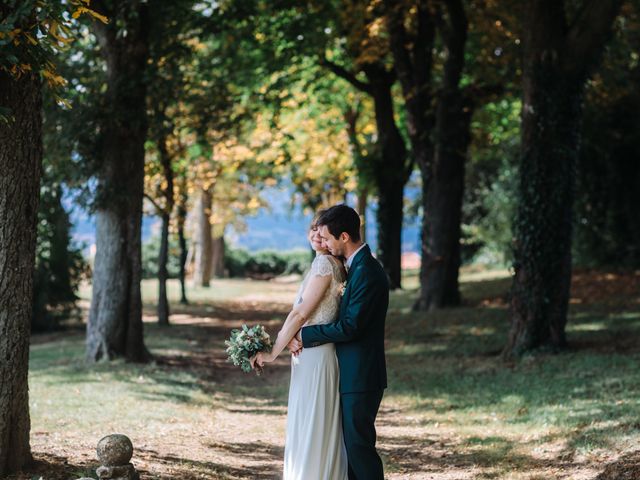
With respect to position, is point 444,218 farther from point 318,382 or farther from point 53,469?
point 318,382

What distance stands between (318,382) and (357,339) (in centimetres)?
45

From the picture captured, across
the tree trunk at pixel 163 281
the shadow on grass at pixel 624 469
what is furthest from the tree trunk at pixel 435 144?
the shadow on grass at pixel 624 469

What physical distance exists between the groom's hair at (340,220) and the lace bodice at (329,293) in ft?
0.70

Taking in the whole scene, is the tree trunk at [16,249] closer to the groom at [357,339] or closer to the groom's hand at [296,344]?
the groom's hand at [296,344]

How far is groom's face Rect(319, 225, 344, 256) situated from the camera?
5734 millimetres

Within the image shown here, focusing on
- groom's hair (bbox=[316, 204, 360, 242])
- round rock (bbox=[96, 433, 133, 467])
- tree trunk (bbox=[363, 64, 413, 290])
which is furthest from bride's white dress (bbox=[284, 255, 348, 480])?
tree trunk (bbox=[363, 64, 413, 290])

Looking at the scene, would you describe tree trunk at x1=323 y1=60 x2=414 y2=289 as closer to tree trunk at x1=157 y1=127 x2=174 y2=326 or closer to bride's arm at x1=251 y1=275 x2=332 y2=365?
tree trunk at x1=157 y1=127 x2=174 y2=326

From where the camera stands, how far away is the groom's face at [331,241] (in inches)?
226

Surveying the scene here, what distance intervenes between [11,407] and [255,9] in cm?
1294

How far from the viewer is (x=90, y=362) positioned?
13.8 m

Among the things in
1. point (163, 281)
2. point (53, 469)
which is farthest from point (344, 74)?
point (53, 469)

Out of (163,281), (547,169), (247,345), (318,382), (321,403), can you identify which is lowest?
(321,403)

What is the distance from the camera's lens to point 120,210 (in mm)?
13891

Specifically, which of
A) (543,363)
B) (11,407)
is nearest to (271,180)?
(543,363)
